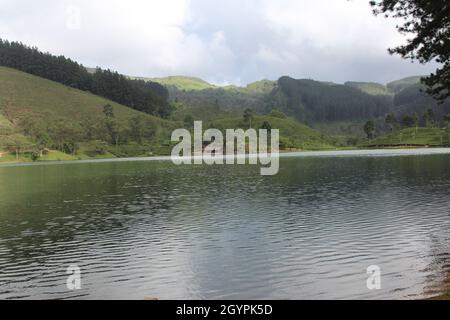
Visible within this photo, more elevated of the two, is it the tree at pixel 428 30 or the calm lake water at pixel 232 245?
the tree at pixel 428 30

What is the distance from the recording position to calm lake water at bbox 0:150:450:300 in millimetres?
28312

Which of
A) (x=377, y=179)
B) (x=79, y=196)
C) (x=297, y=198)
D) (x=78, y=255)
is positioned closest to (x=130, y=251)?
(x=78, y=255)

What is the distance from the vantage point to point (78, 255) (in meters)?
37.9

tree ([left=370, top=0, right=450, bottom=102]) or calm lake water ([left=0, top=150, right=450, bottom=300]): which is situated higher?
tree ([left=370, top=0, right=450, bottom=102])

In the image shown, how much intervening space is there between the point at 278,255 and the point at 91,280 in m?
14.1

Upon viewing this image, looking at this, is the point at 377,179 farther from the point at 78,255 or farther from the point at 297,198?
the point at 78,255

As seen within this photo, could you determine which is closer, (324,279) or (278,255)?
(324,279)

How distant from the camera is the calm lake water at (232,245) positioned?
28.3 metres

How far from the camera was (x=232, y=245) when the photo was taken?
39.6 metres

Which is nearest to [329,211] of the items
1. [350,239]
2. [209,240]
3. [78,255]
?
[350,239]
